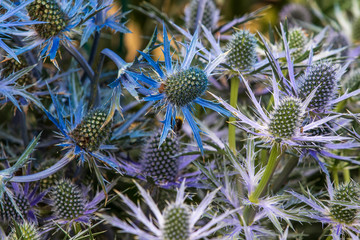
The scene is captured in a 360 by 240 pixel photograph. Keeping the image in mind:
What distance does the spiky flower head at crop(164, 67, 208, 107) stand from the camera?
740 mm

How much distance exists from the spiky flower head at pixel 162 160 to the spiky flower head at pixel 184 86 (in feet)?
0.51

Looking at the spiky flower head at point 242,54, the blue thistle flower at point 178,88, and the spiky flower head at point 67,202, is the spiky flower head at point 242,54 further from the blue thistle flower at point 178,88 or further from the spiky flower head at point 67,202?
the spiky flower head at point 67,202

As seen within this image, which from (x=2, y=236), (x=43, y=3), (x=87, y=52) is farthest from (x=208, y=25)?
(x=2, y=236)

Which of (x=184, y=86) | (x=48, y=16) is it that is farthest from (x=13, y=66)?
(x=184, y=86)

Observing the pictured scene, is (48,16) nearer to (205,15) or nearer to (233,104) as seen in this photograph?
(233,104)

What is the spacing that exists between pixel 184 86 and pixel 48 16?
0.97 ft

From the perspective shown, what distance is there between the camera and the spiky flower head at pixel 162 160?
872 mm

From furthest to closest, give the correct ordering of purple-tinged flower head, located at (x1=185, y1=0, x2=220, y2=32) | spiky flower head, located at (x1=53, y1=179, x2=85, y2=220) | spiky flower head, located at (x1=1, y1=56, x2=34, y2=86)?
purple-tinged flower head, located at (x1=185, y1=0, x2=220, y2=32)
spiky flower head, located at (x1=1, y1=56, x2=34, y2=86)
spiky flower head, located at (x1=53, y1=179, x2=85, y2=220)

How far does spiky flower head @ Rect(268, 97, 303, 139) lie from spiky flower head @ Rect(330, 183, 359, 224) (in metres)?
0.17

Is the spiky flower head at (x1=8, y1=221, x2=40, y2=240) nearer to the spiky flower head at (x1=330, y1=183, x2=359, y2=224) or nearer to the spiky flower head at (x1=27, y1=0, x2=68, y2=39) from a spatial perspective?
the spiky flower head at (x1=27, y1=0, x2=68, y2=39)

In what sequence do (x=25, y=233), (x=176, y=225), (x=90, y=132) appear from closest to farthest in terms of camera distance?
(x=176, y=225) → (x=25, y=233) → (x=90, y=132)

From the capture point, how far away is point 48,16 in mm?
753

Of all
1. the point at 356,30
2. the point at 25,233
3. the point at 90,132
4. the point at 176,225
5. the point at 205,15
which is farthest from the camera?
the point at 356,30

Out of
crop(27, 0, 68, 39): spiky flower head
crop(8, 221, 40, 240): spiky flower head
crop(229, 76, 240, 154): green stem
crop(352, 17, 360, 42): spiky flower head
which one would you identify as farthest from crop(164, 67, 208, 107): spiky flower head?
crop(352, 17, 360, 42): spiky flower head
